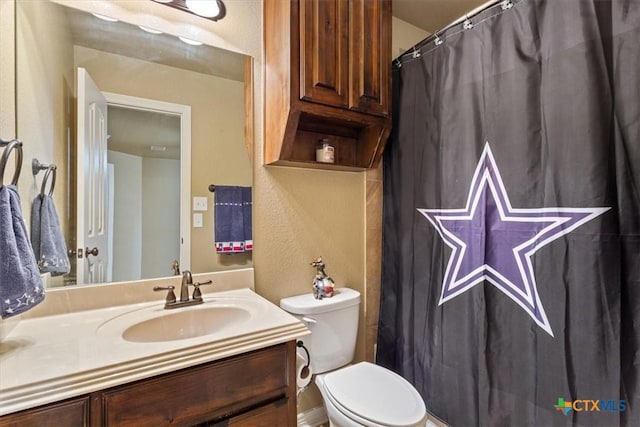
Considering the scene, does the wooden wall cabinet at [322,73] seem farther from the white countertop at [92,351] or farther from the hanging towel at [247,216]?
the white countertop at [92,351]

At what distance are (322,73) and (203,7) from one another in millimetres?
588

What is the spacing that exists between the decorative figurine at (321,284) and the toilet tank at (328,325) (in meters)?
0.03

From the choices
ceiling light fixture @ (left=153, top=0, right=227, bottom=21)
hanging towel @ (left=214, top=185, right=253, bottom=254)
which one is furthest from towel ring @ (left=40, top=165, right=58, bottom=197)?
ceiling light fixture @ (left=153, top=0, right=227, bottom=21)

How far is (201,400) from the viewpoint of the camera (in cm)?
81

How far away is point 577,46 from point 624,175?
449 mm

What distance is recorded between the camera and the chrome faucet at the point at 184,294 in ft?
3.71

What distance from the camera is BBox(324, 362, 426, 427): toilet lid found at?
1080 millimetres

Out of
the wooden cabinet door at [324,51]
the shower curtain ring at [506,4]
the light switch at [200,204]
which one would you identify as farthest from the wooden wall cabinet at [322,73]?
the shower curtain ring at [506,4]

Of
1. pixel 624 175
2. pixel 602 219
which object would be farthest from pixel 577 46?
pixel 602 219

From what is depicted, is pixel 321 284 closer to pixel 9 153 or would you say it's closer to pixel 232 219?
pixel 232 219

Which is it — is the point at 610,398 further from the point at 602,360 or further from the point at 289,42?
the point at 289,42

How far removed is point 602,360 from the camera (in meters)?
0.92

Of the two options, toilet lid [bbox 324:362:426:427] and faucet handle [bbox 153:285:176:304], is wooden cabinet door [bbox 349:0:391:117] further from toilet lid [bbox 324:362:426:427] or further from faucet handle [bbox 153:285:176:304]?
toilet lid [bbox 324:362:426:427]
